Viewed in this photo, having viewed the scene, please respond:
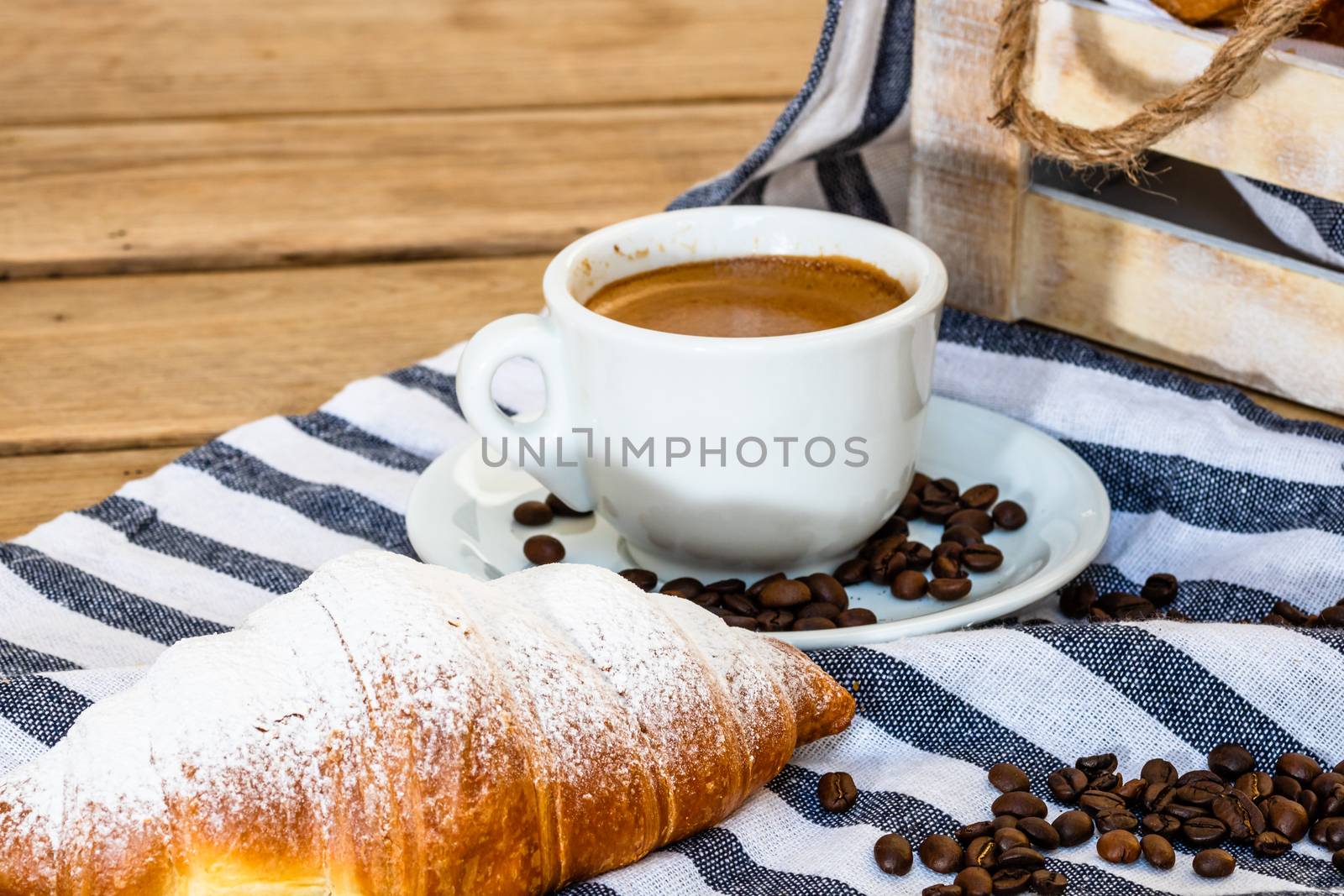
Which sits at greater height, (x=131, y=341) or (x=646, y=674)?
(x=646, y=674)

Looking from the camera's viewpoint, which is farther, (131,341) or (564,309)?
(131,341)

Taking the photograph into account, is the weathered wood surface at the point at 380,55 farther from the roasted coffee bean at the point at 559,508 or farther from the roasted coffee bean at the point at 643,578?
the roasted coffee bean at the point at 643,578

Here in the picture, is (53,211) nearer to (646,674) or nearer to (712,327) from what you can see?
(712,327)

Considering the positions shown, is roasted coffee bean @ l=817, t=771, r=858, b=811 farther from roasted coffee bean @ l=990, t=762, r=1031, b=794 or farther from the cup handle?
the cup handle

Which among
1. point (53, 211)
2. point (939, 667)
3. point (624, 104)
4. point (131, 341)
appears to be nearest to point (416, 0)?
point (624, 104)

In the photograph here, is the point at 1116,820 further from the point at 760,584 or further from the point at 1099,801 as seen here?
the point at 760,584

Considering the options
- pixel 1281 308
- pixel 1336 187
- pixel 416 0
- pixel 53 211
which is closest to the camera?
pixel 1336 187

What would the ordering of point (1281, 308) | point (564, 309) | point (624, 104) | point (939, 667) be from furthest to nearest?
point (624, 104)
point (1281, 308)
point (564, 309)
point (939, 667)

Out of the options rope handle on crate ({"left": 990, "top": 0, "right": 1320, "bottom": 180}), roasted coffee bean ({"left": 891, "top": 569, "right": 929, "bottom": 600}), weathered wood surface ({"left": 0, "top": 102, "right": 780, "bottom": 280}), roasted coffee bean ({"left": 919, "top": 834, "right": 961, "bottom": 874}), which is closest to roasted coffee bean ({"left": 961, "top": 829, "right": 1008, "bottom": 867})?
roasted coffee bean ({"left": 919, "top": 834, "right": 961, "bottom": 874})
